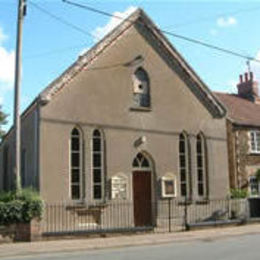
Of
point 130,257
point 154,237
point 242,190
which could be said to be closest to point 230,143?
point 242,190

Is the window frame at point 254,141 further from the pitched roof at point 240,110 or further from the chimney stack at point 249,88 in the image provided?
the chimney stack at point 249,88

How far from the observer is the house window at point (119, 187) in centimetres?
2198

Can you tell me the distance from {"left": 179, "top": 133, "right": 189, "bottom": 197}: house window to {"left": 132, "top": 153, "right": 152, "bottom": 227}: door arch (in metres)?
1.77

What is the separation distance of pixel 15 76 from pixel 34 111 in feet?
9.55

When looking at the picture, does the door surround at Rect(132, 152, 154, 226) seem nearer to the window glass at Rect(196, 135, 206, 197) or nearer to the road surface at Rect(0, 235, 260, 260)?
the window glass at Rect(196, 135, 206, 197)

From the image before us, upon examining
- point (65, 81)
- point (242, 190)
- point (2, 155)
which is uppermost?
point (65, 81)

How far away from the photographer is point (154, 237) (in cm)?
1888

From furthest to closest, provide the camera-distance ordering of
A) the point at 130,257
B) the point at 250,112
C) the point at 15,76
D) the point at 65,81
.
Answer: the point at 250,112 → the point at 65,81 → the point at 15,76 → the point at 130,257

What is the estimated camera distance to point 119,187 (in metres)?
22.2

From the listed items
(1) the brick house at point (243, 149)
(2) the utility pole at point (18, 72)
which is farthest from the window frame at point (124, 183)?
(1) the brick house at point (243, 149)

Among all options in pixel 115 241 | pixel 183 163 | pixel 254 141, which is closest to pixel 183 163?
pixel 183 163

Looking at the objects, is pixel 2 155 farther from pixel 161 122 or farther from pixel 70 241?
pixel 70 241

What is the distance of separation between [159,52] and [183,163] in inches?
214

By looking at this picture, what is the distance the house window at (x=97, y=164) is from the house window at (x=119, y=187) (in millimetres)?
522
